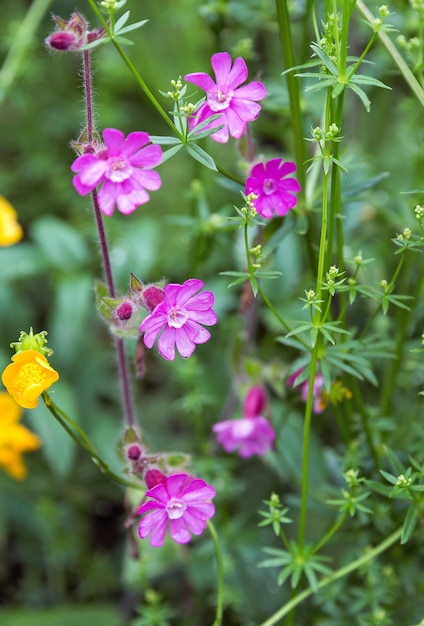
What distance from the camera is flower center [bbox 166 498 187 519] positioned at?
0.81 meters

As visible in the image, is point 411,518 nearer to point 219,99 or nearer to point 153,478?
point 153,478

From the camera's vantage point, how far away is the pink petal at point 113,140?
717 millimetres

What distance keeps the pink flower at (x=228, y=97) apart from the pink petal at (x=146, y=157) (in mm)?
64

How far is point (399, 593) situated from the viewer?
1.16m

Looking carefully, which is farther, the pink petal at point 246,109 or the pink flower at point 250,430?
the pink flower at point 250,430

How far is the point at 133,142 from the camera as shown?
74cm

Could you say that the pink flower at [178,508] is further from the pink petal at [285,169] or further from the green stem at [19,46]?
the green stem at [19,46]

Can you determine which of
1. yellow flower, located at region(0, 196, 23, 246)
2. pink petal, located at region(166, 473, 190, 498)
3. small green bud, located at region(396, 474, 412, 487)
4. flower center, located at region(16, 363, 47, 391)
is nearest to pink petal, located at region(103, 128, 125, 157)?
flower center, located at region(16, 363, 47, 391)

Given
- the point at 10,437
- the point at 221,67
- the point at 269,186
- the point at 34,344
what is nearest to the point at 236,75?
the point at 221,67

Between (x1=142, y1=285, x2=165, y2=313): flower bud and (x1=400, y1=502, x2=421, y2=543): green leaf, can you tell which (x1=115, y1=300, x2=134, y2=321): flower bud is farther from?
(x1=400, y1=502, x2=421, y2=543): green leaf

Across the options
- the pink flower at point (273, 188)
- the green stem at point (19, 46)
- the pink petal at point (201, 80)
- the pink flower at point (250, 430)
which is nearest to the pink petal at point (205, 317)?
the pink flower at point (273, 188)

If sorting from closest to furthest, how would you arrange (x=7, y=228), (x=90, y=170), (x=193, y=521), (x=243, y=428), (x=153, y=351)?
(x=90, y=170) → (x=193, y=521) → (x=243, y=428) → (x=7, y=228) → (x=153, y=351)

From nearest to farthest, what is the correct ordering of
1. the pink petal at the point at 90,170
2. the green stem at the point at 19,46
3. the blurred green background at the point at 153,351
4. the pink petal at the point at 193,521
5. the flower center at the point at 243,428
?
the pink petal at the point at 90,170, the pink petal at the point at 193,521, the flower center at the point at 243,428, the blurred green background at the point at 153,351, the green stem at the point at 19,46

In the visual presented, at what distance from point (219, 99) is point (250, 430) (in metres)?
0.49
